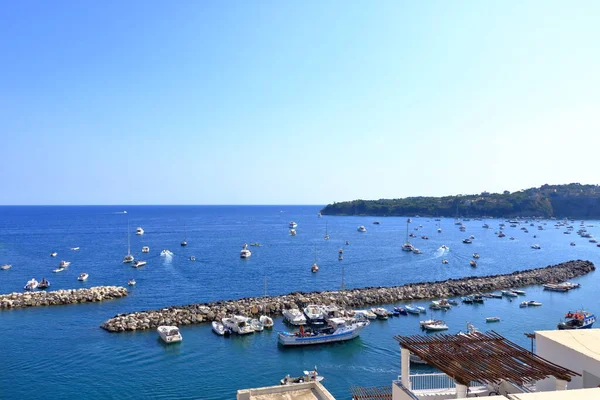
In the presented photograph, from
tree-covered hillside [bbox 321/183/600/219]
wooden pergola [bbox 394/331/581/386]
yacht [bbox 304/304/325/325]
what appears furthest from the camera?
tree-covered hillside [bbox 321/183/600/219]

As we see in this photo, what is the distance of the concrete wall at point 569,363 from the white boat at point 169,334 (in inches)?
921

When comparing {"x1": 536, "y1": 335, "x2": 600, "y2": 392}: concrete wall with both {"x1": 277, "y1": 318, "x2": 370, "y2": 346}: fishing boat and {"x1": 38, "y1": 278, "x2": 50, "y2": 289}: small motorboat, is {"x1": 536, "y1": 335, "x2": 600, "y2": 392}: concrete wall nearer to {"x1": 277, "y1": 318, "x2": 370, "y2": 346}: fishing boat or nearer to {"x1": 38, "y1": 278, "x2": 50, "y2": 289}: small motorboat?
{"x1": 277, "y1": 318, "x2": 370, "y2": 346}: fishing boat

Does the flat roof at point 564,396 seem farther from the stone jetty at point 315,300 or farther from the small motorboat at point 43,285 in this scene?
the small motorboat at point 43,285

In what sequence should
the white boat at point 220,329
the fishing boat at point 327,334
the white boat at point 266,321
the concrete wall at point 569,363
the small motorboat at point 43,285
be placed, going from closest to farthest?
the concrete wall at point 569,363 < the fishing boat at point 327,334 < the white boat at point 220,329 < the white boat at point 266,321 < the small motorboat at point 43,285

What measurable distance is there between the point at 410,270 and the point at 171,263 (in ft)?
115

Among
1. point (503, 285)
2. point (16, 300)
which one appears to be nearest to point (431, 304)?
point (503, 285)

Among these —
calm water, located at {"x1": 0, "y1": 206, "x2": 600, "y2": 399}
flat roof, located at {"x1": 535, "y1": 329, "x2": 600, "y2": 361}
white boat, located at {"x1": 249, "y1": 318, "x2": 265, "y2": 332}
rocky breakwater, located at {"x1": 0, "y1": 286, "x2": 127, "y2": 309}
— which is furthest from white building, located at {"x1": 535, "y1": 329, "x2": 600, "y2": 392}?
rocky breakwater, located at {"x1": 0, "y1": 286, "x2": 127, "y2": 309}

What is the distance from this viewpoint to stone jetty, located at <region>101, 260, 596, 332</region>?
33.5m

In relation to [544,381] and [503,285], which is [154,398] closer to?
[544,381]

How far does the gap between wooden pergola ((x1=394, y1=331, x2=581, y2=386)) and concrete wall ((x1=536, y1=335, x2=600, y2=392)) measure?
1.37 feet

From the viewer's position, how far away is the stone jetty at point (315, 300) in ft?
110

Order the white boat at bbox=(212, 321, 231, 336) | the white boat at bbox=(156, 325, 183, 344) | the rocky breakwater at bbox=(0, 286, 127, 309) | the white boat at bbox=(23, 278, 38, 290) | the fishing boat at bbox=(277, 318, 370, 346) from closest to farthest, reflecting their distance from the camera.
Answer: the white boat at bbox=(156, 325, 183, 344) → the fishing boat at bbox=(277, 318, 370, 346) → the white boat at bbox=(212, 321, 231, 336) → the rocky breakwater at bbox=(0, 286, 127, 309) → the white boat at bbox=(23, 278, 38, 290)

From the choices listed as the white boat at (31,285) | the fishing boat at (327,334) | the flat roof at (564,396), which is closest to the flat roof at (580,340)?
the flat roof at (564,396)

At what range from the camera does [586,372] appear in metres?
10.5
